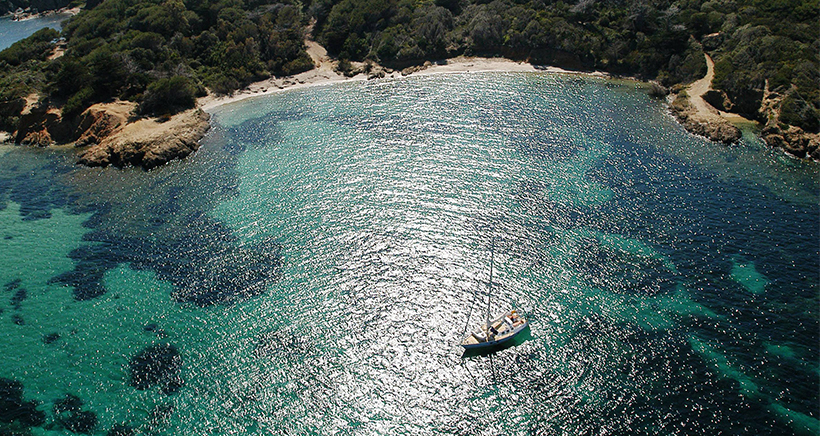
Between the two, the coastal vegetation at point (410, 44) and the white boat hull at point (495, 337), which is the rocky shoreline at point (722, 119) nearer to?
the coastal vegetation at point (410, 44)

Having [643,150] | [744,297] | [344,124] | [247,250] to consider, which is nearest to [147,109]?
[344,124]

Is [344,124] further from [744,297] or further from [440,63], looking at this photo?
[744,297]

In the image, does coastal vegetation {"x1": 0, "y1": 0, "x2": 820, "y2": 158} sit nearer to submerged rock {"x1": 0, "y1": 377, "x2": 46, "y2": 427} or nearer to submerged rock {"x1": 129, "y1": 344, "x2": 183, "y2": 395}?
submerged rock {"x1": 0, "y1": 377, "x2": 46, "y2": 427}

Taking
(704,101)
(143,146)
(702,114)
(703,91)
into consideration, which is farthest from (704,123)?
(143,146)

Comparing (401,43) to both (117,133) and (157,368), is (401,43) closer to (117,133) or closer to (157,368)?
(117,133)

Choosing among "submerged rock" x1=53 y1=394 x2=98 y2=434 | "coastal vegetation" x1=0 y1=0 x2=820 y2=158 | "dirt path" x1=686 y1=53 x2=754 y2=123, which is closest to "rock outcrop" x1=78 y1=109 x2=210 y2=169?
"coastal vegetation" x1=0 y1=0 x2=820 y2=158

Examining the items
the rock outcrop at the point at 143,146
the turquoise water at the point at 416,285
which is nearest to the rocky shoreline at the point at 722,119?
the turquoise water at the point at 416,285
